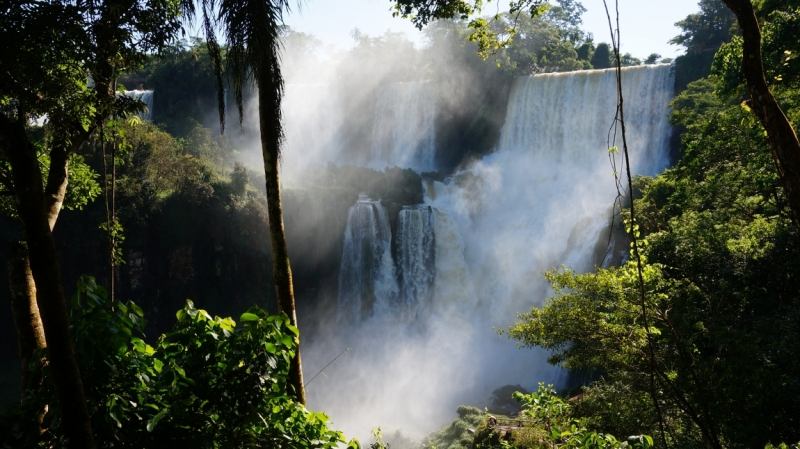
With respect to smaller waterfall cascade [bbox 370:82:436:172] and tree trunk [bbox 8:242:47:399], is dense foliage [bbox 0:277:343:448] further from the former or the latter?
smaller waterfall cascade [bbox 370:82:436:172]

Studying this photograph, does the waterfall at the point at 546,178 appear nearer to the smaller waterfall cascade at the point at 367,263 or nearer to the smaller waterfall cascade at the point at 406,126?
the smaller waterfall cascade at the point at 367,263

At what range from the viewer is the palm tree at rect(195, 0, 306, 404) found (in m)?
4.56

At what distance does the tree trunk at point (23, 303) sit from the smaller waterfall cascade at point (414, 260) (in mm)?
22248

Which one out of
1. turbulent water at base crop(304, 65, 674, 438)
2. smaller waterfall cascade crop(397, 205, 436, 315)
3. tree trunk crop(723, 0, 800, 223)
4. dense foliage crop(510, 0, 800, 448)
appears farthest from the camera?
smaller waterfall cascade crop(397, 205, 436, 315)

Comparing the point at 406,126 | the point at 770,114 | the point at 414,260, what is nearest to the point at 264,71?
the point at 770,114

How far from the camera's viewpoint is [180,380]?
116 inches

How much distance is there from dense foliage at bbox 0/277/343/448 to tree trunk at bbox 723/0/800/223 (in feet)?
12.5

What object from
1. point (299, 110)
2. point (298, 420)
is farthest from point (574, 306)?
point (299, 110)

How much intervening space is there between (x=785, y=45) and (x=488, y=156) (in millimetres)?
22925

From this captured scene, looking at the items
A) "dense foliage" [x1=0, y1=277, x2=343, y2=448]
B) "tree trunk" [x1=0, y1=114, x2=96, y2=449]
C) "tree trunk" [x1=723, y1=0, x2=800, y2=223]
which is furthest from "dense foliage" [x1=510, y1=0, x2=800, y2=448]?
"tree trunk" [x1=0, y1=114, x2=96, y2=449]

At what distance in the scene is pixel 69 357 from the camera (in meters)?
2.96

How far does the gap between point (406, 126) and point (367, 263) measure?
41.7ft

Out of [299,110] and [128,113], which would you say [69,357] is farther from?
[299,110]

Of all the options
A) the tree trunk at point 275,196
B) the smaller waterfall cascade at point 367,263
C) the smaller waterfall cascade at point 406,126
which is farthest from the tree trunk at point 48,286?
the smaller waterfall cascade at point 406,126
